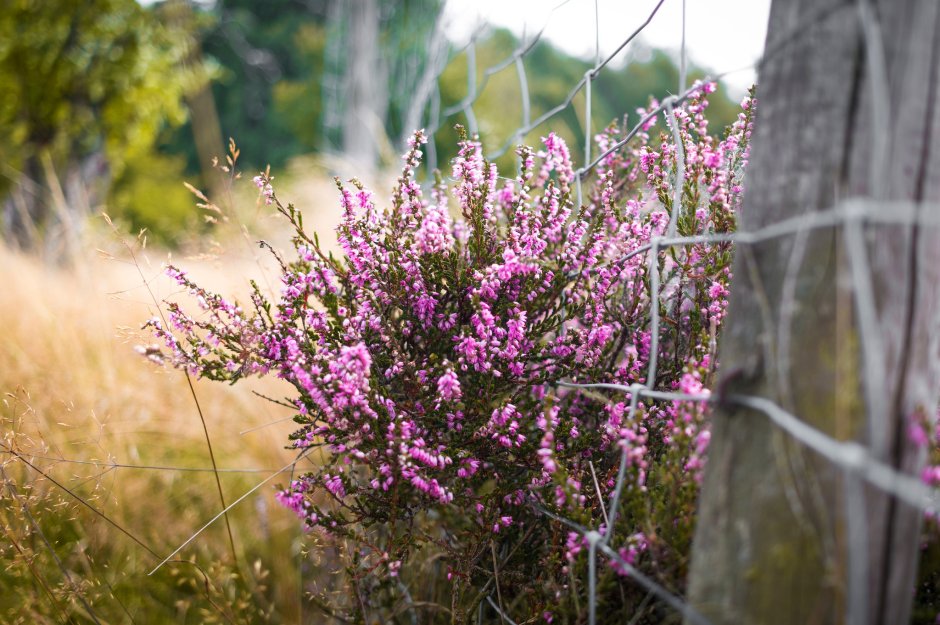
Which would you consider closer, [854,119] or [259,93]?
[854,119]

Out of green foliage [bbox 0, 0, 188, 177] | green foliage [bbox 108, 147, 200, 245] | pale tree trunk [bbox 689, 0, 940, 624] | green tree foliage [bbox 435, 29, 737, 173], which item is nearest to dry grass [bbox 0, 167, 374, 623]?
pale tree trunk [bbox 689, 0, 940, 624]

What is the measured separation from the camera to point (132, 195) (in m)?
19.3

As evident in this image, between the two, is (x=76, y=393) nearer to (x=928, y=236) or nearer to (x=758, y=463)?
(x=758, y=463)

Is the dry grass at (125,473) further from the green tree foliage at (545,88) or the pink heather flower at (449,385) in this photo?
the green tree foliage at (545,88)

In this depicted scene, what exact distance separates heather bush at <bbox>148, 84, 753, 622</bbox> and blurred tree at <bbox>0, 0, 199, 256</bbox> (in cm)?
760

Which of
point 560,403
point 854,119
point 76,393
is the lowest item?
point 76,393

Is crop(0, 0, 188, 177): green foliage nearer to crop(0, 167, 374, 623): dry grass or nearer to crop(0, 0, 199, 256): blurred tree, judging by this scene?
crop(0, 0, 199, 256): blurred tree

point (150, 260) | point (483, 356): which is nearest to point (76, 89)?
point (150, 260)

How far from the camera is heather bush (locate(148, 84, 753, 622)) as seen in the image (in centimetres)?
130

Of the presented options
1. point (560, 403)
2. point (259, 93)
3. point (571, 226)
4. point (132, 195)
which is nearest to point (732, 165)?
point (571, 226)

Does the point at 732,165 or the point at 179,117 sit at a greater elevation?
the point at 179,117

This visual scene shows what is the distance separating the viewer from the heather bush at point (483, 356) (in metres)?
1.30

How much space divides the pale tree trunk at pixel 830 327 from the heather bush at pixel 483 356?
0.38 meters

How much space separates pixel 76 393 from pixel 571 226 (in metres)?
2.50
